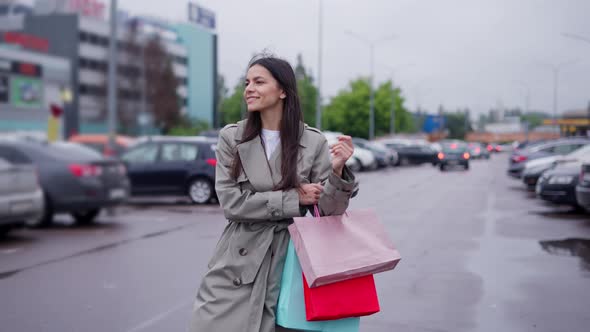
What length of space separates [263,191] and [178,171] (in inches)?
535

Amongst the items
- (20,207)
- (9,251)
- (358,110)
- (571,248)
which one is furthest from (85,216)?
(358,110)

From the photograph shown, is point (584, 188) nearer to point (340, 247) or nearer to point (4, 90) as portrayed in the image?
point (340, 247)

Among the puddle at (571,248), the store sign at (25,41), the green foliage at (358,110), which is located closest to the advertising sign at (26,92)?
the store sign at (25,41)

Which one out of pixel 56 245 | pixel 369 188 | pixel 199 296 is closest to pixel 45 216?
pixel 56 245

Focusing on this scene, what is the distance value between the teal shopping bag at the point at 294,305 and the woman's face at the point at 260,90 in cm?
60

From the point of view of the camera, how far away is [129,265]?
8.37m

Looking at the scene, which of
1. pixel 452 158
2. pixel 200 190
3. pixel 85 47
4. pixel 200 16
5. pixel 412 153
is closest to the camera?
pixel 200 190

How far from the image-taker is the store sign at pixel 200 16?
25.8 metres

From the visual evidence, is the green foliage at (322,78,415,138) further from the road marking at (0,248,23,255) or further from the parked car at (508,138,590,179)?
the road marking at (0,248,23,255)

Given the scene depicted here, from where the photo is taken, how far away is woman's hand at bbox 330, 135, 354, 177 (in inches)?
114

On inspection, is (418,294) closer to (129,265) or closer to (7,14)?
(129,265)

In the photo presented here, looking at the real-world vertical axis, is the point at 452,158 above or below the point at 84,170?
below

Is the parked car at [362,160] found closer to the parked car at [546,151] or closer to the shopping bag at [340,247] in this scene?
the parked car at [546,151]

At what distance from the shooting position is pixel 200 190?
16.2 m
